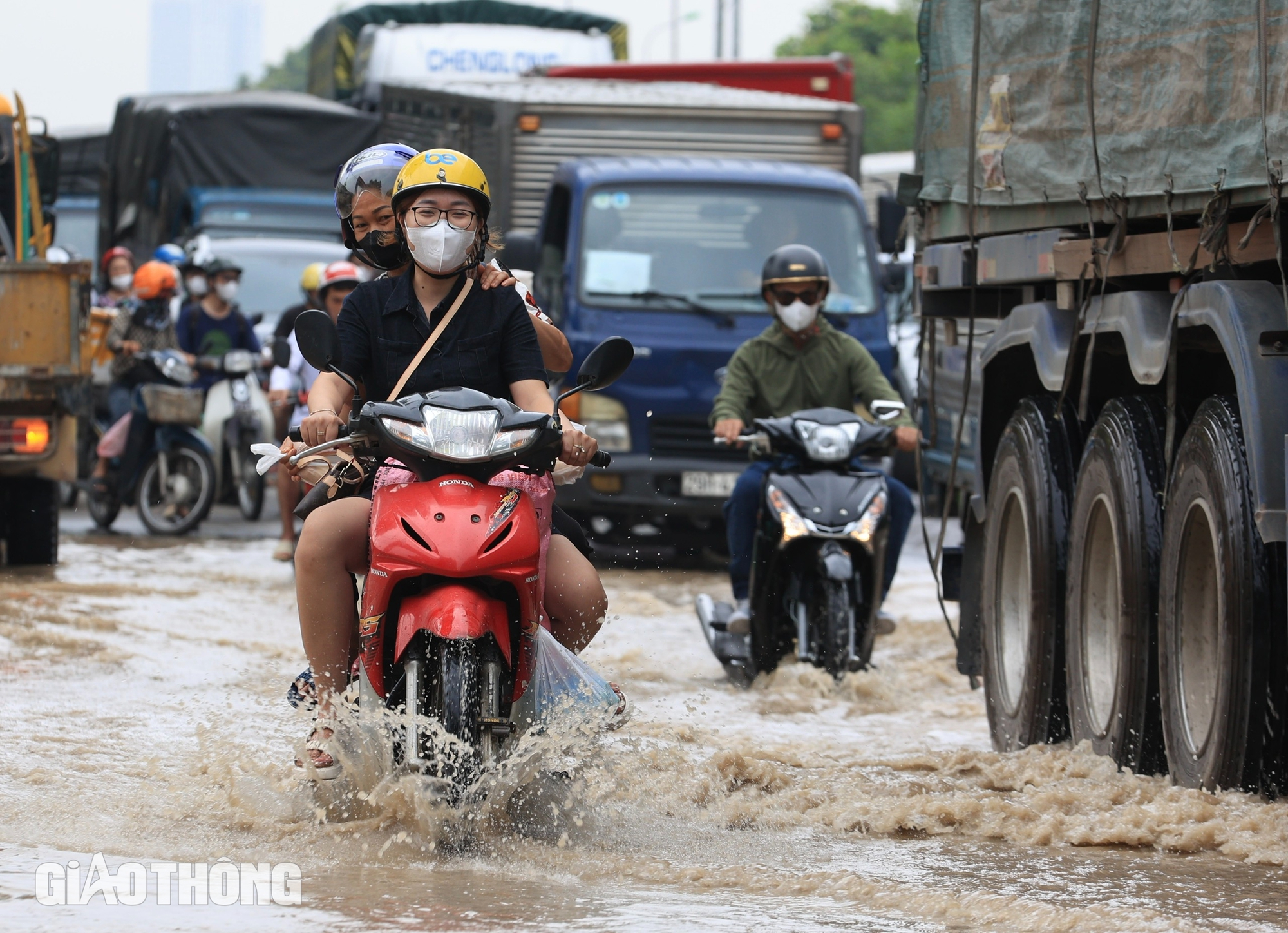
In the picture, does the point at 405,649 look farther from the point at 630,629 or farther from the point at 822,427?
the point at 630,629

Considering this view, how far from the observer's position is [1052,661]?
6.98 meters

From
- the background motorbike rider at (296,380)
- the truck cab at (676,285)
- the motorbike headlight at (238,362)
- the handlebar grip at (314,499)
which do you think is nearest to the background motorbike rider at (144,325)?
the motorbike headlight at (238,362)

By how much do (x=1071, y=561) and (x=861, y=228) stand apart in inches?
294

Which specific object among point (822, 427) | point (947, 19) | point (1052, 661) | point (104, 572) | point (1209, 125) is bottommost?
point (104, 572)

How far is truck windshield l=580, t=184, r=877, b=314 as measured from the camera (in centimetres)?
1371

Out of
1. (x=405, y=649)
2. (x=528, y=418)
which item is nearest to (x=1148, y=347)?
(x=528, y=418)

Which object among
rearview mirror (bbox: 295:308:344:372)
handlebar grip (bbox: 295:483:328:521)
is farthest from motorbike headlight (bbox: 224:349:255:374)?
rearview mirror (bbox: 295:308:344:372)

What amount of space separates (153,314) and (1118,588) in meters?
11.3

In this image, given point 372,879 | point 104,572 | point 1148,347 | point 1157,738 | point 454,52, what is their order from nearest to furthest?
point 372,879 → point 1148,347 → point 1157,738 → point 104,572 → point 454,52

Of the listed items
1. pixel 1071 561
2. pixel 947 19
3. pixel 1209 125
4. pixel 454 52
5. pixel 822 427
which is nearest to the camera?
pixel 1209 125

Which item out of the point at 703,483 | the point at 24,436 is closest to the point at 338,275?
the point at 24,436

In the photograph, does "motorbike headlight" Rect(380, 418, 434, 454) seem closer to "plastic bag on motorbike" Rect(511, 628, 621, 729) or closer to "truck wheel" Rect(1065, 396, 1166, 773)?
"plastic bag on motorbike" Rect(511, 628, 621, 729)

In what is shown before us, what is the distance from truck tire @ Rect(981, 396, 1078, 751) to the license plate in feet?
18.2

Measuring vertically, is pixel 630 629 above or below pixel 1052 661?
below
